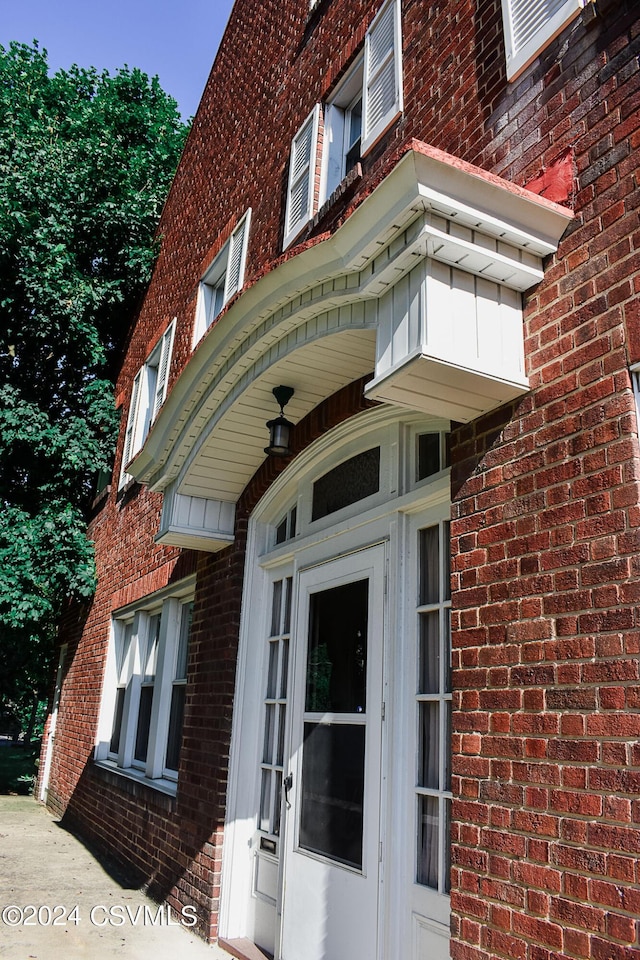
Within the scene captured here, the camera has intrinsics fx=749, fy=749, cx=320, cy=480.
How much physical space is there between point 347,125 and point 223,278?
2.73m

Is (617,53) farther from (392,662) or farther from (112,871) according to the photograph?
(112,871)

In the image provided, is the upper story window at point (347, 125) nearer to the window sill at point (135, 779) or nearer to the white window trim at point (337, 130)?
the white window trim at point (337, 130)

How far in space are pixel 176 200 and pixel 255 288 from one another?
751 centimetres

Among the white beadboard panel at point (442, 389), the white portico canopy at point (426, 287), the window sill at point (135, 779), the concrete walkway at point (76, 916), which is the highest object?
the white portico canopy at point (426, 287)

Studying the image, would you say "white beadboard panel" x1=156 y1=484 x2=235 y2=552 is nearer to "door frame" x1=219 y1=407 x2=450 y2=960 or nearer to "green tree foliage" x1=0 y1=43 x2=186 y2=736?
"door frame" x1=219 y1=407 x2=450 y2=960

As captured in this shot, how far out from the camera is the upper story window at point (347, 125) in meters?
5.08

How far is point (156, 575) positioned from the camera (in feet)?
26.5

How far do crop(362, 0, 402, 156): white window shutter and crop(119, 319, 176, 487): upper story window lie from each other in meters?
4.70

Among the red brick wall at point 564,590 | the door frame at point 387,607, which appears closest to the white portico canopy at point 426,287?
the red brick wall at point 564,590

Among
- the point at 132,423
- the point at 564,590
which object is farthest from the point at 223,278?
the point at 564,590

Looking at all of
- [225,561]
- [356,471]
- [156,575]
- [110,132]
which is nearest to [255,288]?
[356,471]

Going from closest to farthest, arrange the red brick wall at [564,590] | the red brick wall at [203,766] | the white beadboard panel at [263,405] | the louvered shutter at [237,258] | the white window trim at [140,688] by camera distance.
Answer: the red brick wall at [564,590] < the white beadboard panel at [263,405] < the red brick wall at [203,766] < the louvered shutter at [237,258] < the white window trim at [140,688]

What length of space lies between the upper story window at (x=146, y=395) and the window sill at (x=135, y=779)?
140 inches

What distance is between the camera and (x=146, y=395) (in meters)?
10.4
